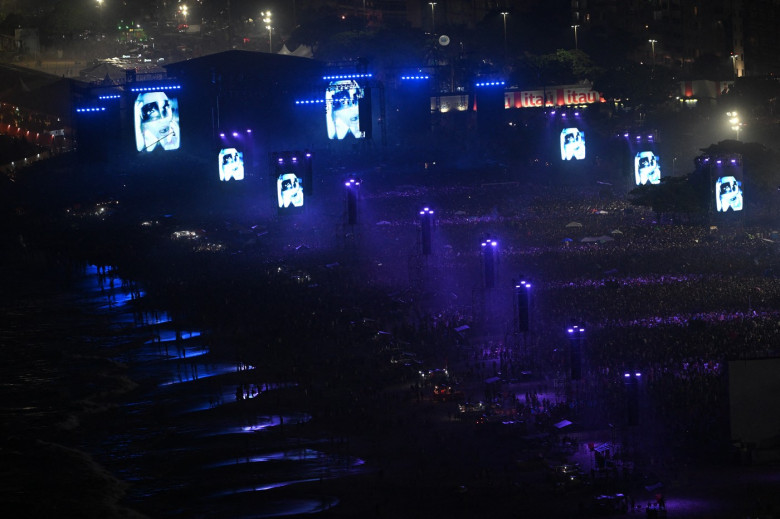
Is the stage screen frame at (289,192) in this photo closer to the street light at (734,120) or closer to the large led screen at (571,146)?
the large led screen at (571,146)

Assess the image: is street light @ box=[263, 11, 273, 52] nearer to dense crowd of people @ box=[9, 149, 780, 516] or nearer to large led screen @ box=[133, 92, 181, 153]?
dense crowd of people @ box=[9, 149, 780, 516]

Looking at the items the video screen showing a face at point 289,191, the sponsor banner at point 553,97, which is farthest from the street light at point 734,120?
the video screen showing a face at point 289,191

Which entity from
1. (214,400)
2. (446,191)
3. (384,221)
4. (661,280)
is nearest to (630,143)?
(446,191)

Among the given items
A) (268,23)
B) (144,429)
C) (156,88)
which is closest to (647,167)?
(156,88)

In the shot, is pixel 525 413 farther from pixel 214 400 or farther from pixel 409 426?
pixel 214 400

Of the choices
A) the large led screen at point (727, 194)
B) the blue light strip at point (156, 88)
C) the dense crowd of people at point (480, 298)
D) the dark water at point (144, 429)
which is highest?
the blue light strip at point (156, 88)

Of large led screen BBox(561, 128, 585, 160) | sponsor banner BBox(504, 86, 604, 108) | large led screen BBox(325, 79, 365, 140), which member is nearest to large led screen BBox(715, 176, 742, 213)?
large led screen BBox(561, 128, 585, 160)

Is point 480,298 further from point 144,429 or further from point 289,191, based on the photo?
point 144,429
